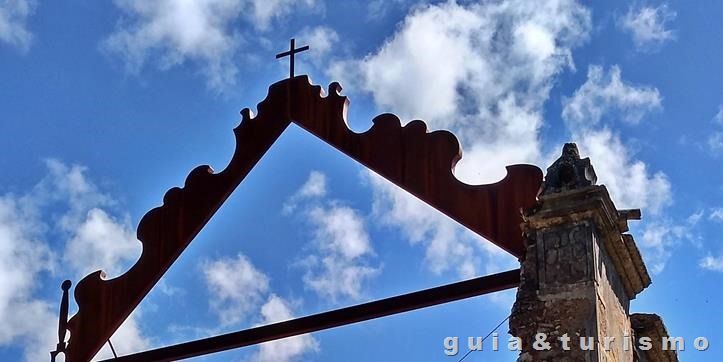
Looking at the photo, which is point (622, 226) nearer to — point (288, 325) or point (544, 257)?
point (544, 257)

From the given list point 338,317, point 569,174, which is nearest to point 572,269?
point 569,174

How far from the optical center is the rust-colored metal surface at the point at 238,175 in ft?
29.1

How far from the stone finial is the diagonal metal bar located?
2.59 ft

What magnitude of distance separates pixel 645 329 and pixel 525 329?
1.96 m

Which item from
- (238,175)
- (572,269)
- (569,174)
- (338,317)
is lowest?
(572,269)

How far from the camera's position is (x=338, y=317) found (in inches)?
344

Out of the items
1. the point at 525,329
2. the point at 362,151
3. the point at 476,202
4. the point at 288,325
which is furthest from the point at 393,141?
the point at 525,329

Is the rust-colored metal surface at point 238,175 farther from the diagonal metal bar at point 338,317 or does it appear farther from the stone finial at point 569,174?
the stone finial at point 569,174

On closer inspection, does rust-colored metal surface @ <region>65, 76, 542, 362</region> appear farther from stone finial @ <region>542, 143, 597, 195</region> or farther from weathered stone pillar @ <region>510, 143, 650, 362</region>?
weathered stone pillar @ <region>510, 143, 650, 362</region>

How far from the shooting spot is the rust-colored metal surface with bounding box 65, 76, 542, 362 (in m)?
8.87

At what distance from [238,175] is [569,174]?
10.1ft

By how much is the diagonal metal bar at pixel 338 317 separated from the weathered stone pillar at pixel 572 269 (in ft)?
2.14

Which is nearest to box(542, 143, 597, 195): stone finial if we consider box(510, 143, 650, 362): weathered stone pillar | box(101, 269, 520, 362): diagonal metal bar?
box(510, 143, 650, 362): weathered stone pillar

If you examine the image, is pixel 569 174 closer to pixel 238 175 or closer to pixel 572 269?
pixel 572 269
